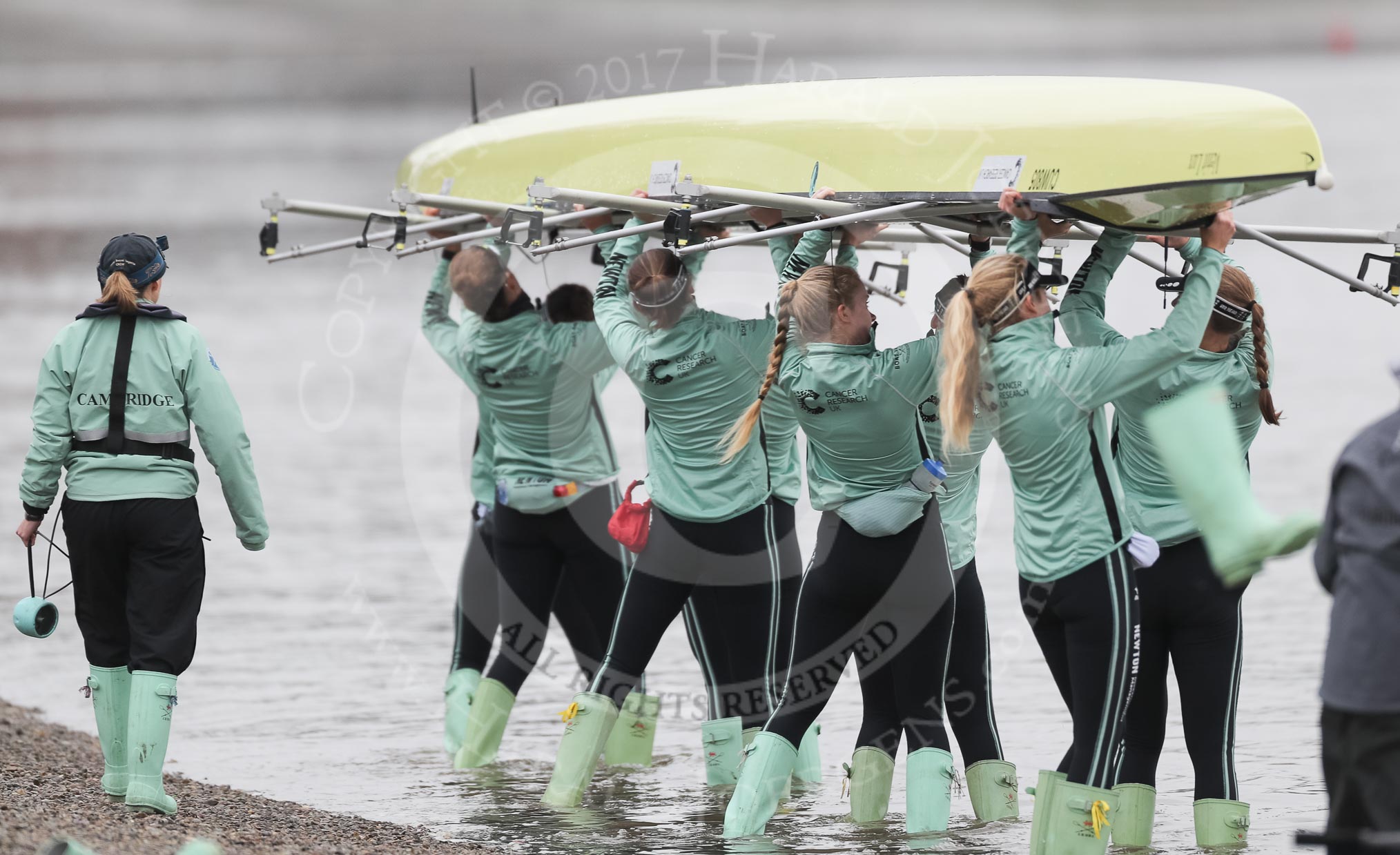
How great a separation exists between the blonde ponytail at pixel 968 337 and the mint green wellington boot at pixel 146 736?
243cm

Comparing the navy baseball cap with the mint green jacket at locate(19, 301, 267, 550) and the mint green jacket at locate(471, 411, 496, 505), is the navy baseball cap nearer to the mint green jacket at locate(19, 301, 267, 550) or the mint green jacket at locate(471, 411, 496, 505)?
the mint green jacket at locate(19, 301, 267, 550)

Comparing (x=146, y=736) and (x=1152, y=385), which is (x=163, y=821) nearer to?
(x=146, y=736)

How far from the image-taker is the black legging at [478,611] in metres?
6.89

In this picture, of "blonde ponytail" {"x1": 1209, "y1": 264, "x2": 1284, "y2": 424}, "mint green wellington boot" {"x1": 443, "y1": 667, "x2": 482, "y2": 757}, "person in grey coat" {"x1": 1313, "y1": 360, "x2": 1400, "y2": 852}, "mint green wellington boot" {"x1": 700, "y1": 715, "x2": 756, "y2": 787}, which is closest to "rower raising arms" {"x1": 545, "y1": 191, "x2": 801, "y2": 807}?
"mint green wellington boot" {"x1": 700, "y1": 715, "x2": 756, "y2": 787}

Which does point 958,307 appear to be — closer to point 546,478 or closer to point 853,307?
point 853,307

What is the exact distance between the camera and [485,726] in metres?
6.52

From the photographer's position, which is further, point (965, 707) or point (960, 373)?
point (965, 707)

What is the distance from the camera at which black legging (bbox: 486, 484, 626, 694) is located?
6.44 meters

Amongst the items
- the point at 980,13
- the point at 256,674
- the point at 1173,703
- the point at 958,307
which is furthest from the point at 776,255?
the point at 980,13

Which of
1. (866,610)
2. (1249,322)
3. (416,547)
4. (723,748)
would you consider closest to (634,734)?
(723,748)

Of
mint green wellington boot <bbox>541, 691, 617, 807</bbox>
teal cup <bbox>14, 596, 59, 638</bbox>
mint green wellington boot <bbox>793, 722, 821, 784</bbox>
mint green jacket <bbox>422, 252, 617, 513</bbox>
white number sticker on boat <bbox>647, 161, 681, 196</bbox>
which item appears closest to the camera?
teal cup <bbox>14, 596, 59, 638</bbox>

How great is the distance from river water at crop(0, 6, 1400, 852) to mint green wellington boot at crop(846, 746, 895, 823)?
0.27 feet

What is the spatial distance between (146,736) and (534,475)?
1.85 m

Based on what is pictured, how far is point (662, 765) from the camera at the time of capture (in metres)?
6.61
